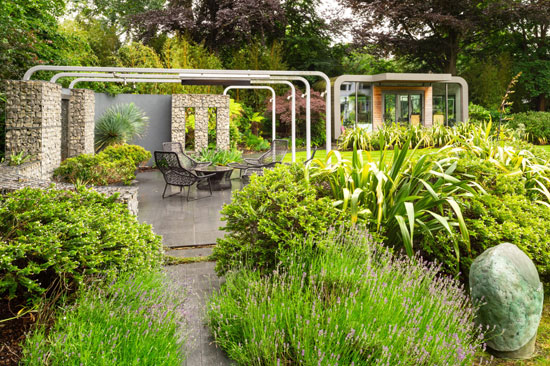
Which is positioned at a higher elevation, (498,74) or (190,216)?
(498,74)

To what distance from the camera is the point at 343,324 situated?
2.27 metres

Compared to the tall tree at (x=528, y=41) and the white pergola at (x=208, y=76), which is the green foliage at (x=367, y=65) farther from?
the white pergola at (x=208, y=76)

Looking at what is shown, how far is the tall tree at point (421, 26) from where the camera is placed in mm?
21375

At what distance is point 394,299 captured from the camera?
2480mm

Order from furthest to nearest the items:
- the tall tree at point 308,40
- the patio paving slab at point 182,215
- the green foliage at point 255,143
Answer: the tall tree at point 308,40
the green foliage at point 255,143
the patio paving slab at point 182,215

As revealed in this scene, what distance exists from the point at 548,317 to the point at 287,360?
2272 mm

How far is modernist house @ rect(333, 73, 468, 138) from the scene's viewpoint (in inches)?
710

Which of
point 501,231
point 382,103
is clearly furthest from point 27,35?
point 382,103

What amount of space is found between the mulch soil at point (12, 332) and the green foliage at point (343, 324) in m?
1.04

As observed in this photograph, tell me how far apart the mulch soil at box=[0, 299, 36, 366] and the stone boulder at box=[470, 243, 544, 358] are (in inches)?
104

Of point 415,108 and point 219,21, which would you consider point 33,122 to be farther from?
point 415,108

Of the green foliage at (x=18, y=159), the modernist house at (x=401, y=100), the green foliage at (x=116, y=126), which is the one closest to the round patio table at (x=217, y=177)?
the green foliage at (x=18, y=159)

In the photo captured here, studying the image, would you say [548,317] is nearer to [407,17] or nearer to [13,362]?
[13,362]

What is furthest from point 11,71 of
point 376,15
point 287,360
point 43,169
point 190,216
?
point 376,15
